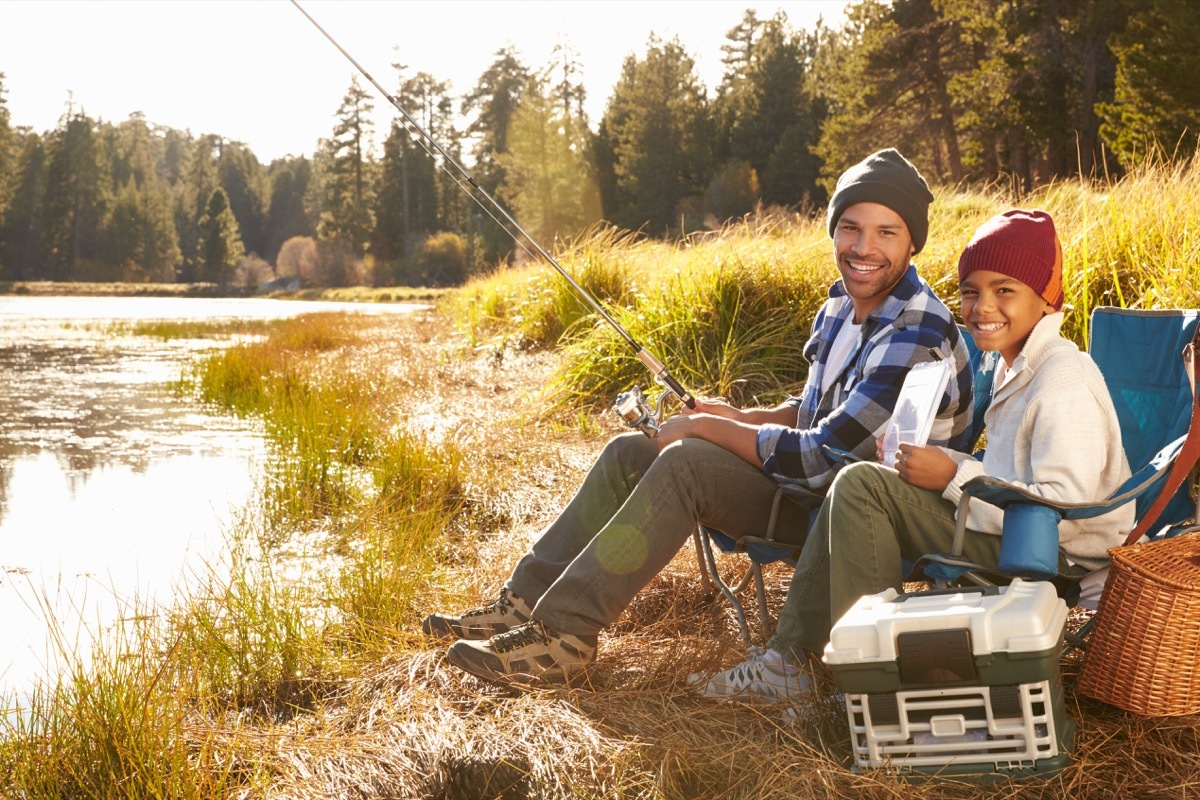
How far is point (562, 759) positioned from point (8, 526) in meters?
4.07

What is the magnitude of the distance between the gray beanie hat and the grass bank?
1169 millimetres

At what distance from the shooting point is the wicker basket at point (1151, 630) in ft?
6.84

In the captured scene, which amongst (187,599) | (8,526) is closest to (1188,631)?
(187,599)

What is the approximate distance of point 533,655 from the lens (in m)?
2.69

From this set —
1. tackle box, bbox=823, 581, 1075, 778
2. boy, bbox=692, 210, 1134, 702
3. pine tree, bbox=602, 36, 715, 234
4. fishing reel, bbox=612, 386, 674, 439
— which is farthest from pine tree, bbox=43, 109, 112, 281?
tackle box, bbox=823, 581, 1075, 778

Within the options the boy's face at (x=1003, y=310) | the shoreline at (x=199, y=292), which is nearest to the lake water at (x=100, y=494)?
the boy's face at (x=1003, y=310)

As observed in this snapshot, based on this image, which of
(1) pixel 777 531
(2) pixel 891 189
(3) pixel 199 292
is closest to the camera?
(2) pixel 891 189

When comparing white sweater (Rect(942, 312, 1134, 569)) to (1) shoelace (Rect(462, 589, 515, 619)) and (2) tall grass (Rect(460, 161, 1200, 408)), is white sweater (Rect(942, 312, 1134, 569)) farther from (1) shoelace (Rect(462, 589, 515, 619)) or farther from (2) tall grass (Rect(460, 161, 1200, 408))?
(2) tall grass (Rect(460, 161, 1200, 408))

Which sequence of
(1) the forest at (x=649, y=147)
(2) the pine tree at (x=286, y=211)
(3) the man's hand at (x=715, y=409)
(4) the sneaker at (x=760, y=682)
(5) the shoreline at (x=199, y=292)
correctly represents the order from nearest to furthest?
(4) the sneaker at (x=760, y=682)
(3) the man's hand at (x=715, y=409)
(1) the forest at (x=649, y=147)
(5) the shoreline at (x=199, y=292)
(2) the pine tree at (x=286, y=211)

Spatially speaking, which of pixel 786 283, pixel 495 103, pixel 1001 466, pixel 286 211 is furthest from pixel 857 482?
pixel 286 211

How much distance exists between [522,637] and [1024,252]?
1501 mm

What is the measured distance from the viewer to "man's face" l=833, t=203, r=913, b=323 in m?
2.68

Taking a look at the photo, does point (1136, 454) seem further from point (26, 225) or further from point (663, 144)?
point (26, 225)

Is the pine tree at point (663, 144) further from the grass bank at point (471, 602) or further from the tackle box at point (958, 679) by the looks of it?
the tackle box at point (958, 679)
